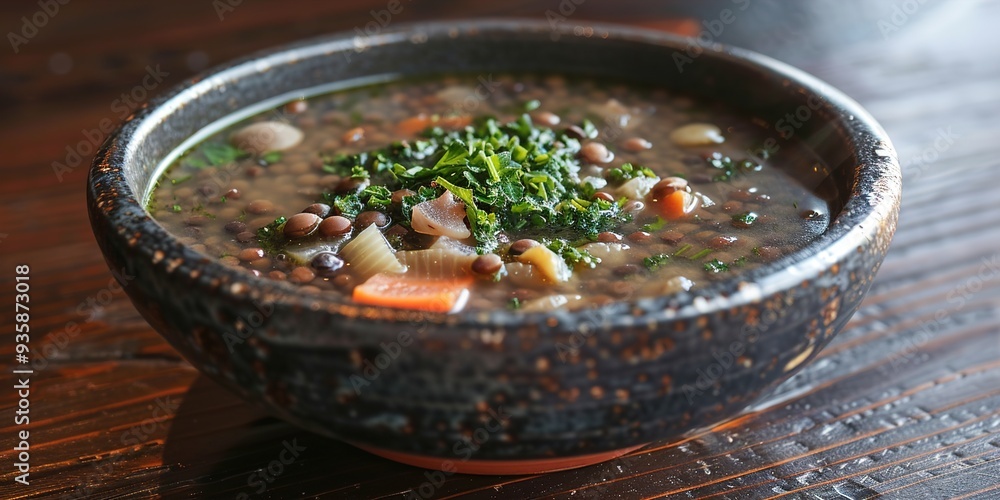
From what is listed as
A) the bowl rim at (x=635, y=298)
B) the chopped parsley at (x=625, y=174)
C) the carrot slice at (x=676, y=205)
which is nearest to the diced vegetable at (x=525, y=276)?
the bowl rim at (x=635, y=298)

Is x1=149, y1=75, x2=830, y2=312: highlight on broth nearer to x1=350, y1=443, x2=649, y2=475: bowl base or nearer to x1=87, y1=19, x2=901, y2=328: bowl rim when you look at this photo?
x1=87, y1=19, x2=901, y2=328: bowl rim

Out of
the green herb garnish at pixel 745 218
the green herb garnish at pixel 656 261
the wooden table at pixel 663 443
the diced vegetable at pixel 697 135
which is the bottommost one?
the wooden table at pixel 663 443

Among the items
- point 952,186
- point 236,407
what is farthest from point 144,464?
point 952,186

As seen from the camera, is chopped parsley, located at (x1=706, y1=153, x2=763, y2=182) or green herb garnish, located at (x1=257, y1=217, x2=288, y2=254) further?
chopped parsley, located at (x1=706, y1=153, x2=763, y2=182)

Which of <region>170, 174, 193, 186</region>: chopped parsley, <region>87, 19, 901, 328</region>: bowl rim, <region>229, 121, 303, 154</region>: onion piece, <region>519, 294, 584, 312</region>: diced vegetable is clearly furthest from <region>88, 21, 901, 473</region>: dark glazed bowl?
<region>229, 121, 303, 154</region>: onion piece

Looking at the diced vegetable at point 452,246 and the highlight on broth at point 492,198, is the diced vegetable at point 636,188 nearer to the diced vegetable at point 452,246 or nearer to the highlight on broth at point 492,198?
the highlight on broth at point 492,198

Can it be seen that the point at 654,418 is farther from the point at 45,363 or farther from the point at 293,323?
the point at 45,363

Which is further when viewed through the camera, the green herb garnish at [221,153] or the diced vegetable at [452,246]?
the green herb garnish at [221,153]
